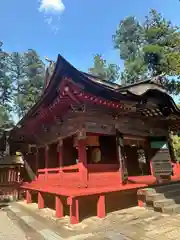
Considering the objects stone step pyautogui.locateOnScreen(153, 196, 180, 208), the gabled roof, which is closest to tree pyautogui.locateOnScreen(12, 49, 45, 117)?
the gabled roof

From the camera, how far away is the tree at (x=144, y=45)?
2505 cm

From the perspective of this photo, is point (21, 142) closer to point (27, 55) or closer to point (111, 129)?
point (111, 129)

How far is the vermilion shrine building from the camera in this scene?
20.9 ft

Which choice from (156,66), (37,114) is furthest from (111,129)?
(156,66)

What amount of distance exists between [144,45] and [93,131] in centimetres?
2652

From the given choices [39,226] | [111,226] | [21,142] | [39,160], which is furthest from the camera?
Result: [21,142]

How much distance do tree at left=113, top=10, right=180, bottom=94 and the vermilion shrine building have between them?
13.1m

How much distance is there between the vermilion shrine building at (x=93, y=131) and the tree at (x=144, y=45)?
1314 cm

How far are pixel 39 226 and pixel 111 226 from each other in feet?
7.22

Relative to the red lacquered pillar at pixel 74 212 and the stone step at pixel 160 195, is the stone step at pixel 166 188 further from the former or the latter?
the red lacquered pillar at pixel 74 212

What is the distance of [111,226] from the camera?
17.6ft

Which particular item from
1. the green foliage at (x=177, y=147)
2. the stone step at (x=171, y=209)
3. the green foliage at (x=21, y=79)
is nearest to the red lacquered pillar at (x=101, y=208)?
the stone step at (x=171, y=209)

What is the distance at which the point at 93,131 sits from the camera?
732 cm

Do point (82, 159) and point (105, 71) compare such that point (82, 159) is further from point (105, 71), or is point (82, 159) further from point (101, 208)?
point (105, 71)
